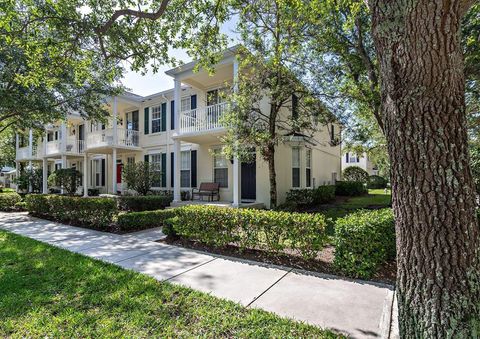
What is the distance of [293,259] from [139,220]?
5.58m

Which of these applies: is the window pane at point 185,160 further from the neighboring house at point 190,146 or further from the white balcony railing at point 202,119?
the white balcony railing at point 202,119

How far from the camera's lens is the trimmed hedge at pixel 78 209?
912 cm

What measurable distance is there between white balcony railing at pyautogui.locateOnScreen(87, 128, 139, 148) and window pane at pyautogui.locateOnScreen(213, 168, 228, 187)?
704 cm

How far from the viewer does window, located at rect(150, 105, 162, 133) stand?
1728 centimetres

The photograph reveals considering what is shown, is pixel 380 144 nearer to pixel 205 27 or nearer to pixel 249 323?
pixel 205 27

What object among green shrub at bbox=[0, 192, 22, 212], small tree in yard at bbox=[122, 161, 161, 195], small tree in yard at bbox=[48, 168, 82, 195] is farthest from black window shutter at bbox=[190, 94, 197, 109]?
green shrub at bbox=[0, 192, 22, 212]

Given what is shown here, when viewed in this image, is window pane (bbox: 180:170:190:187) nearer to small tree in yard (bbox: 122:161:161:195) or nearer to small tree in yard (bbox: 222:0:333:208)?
small tree in yard (bbox: 122:161:161:195)

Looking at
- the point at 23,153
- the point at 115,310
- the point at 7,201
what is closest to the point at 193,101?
the point at 7,201

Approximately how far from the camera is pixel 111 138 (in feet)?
56.9

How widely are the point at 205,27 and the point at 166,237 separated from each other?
19.8 feet

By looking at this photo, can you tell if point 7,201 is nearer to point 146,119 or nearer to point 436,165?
point 146,119

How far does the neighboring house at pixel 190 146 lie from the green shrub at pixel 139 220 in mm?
3381

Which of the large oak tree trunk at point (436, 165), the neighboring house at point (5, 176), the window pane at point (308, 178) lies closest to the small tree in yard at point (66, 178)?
the window pane at point (308, 178)

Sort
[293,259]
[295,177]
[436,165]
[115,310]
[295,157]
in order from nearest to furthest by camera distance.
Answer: [436,165]
[115,310]
[293,259]
[295,177]
[295,157]
